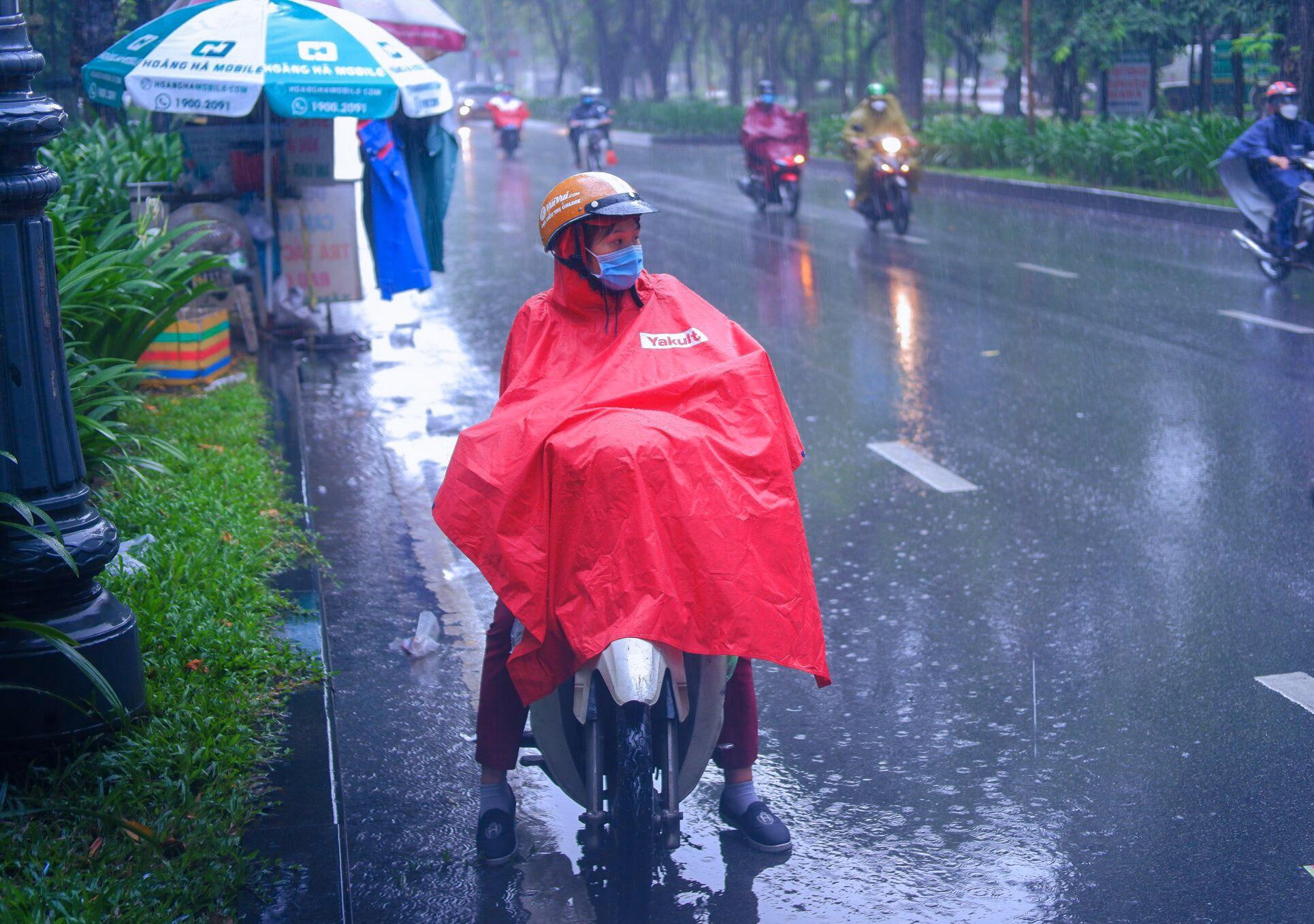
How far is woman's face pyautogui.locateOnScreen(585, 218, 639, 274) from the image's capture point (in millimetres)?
3607

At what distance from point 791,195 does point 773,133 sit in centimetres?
95

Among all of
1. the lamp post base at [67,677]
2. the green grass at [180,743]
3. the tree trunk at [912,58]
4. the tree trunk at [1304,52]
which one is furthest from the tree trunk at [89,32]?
the tree trunk at [912,58]

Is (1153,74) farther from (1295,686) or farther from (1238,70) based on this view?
(1295,686)

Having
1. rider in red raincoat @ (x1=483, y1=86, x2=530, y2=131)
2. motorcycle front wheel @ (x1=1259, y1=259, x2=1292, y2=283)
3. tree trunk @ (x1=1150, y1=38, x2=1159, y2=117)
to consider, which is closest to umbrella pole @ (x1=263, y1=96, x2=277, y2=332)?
motorcycle front wheel @ (x1=1259, y1=259, x2=1292, y2=283)

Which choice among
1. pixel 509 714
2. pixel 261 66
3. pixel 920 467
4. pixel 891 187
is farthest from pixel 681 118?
pixel 509 714

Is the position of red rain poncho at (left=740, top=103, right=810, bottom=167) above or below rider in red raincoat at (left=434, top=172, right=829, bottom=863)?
above

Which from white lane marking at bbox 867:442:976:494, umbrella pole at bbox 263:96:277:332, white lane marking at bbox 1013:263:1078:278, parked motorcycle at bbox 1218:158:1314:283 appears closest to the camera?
white lane marking at bbox 867:442:976:494

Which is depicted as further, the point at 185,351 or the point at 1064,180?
the point at 1064,180

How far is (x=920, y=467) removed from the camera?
744cm

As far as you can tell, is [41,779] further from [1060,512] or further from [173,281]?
[1060,512]

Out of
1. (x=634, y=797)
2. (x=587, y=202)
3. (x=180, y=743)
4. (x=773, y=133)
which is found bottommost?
(x=180, y=743)

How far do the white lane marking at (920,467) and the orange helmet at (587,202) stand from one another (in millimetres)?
3798

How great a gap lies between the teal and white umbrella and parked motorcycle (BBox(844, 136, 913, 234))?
8679 mm

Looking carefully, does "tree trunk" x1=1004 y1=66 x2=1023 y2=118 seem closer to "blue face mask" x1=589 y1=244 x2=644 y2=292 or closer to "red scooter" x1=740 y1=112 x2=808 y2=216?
"red scooter" x1=740 y1=112 x2=808 y2=216
